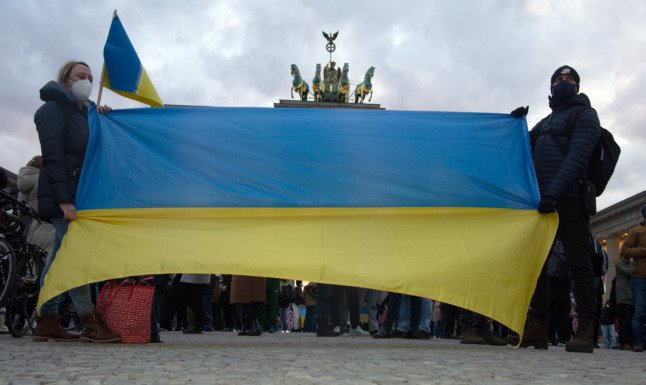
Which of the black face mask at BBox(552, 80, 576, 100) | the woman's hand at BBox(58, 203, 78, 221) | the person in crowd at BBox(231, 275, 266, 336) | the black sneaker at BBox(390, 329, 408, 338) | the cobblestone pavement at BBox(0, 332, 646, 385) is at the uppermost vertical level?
the black face mask at BBox(552, 80, 576, 100)

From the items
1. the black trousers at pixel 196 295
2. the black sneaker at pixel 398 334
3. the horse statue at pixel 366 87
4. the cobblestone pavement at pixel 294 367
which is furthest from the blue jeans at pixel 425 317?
the horse statue at pixel 366 87

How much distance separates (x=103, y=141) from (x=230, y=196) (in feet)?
4.07

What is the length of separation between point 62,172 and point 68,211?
0.34 m

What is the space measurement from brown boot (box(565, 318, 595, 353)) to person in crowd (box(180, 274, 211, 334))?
18.8ft

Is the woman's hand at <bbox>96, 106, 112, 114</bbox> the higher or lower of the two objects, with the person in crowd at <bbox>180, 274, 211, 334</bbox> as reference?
higher

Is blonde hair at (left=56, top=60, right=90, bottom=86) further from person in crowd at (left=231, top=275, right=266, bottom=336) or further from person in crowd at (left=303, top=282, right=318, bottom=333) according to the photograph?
person in crowd at (left=303, top=282, right=318, bottom=333)

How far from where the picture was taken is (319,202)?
22.1 ft

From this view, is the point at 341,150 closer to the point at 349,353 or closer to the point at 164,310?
the point at 349,353

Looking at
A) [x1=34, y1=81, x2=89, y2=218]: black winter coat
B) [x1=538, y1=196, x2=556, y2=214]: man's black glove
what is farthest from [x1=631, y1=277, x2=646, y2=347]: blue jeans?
[x1=34, y1=81, x2=89, y2=218]: black winter coat

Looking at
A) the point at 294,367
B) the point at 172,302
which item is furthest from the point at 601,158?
the point at 172,302

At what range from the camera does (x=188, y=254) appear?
251 inches

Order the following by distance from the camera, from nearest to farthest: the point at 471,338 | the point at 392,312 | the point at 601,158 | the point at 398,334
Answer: the point at 601,158 → the point at 471,338 → the point at 398,334 → the point at 392,312

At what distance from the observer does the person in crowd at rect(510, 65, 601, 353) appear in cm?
673

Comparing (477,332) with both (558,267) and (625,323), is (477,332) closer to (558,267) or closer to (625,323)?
(558,267)
